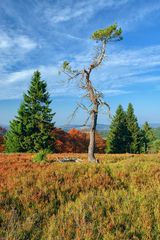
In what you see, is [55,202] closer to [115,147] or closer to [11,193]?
[11,193]

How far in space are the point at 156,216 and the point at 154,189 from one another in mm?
1960

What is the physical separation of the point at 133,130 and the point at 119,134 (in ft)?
11.2

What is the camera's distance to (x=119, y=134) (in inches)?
2483

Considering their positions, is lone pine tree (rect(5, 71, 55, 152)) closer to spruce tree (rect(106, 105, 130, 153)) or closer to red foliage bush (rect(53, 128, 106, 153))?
red foliage bush (rect(53, 128, 106, 153))

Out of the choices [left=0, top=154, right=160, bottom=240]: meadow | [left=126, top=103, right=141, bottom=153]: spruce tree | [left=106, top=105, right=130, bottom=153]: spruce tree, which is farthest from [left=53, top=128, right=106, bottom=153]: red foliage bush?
[left=0, top=154, right=160, bottom=240]: meadow

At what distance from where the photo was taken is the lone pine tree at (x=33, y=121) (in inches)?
1729

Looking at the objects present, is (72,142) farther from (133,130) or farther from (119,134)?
(133,130)

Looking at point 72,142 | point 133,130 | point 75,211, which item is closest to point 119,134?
point 133,130

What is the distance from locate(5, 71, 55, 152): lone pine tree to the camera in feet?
144

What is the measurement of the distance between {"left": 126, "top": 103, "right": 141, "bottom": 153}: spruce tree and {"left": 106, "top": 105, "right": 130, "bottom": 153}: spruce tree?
3.02ft

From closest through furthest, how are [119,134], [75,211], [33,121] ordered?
[75,211], [33,121], [119,134]

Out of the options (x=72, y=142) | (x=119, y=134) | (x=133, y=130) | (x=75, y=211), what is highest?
(x=133, y=130)

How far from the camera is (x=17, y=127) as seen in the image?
145ft

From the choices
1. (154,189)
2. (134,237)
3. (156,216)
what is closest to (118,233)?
(134,237)
